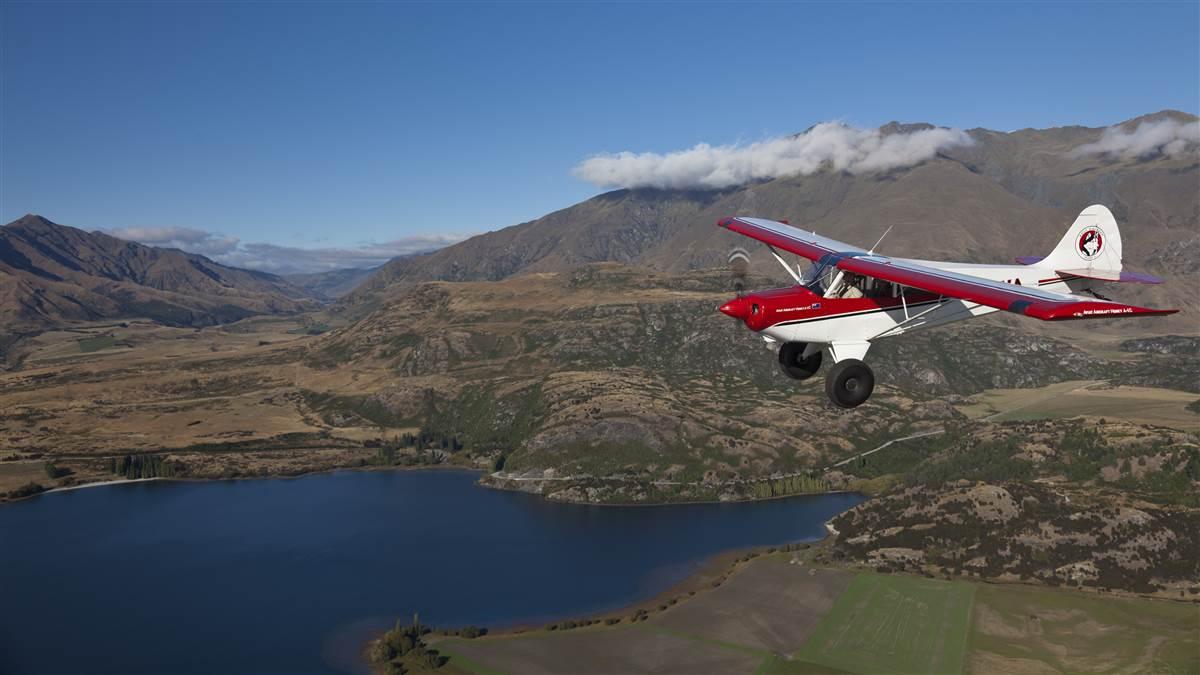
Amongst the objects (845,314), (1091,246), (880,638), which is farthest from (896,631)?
(845,314)

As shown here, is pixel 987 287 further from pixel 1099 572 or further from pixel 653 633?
pixel 1099 572

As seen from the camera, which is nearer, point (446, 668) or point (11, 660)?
point (446, 668)

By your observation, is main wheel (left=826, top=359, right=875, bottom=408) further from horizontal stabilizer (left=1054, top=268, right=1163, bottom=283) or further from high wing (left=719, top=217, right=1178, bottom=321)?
horizontal stabilizer (left=1054, top=268, right=1163, bottom=283)

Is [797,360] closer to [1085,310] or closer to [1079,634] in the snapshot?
[1085,310]

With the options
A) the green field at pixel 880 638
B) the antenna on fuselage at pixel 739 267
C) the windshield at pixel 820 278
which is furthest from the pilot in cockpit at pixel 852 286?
the green field at pixel 880 638

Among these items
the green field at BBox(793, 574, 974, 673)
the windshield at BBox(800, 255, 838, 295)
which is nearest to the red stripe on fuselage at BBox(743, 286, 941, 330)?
the windshield at BBox(800, 255, 838, 295)

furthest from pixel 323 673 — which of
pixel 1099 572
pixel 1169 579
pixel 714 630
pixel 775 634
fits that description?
pixel 1169 579

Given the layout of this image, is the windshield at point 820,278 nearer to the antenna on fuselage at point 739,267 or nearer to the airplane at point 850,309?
the airplane at point 850,309
